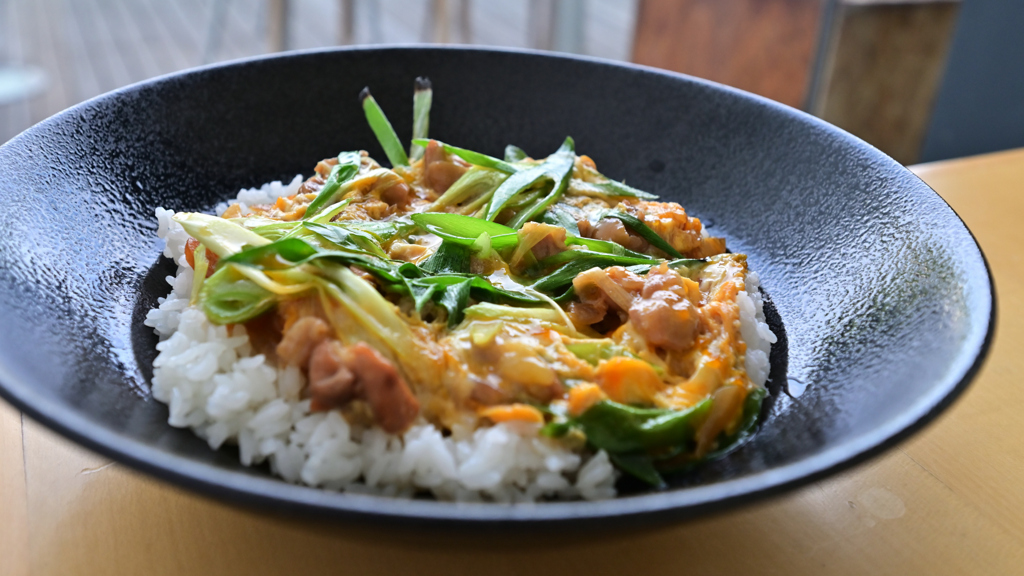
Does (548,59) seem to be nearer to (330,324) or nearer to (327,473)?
(330,324)

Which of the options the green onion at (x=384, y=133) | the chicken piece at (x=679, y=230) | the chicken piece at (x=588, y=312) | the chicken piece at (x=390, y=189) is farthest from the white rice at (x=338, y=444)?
the green onion at (x=384, y=133)

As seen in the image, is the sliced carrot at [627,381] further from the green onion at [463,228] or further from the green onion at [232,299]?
the green onion at [232,299]

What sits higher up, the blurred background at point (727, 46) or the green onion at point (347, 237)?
the green onion at point (347, 237)

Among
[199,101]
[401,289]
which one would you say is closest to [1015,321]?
[401,289]

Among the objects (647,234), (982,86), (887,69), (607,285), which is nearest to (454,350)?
(607,285)

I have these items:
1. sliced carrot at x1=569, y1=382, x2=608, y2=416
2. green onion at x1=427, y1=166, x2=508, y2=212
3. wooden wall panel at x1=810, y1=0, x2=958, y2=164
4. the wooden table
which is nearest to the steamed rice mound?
sliced carrot at x1=569, y1=382, x2=608, y2=416

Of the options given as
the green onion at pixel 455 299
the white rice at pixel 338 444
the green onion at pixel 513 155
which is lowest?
the white rice at pixel 338 444

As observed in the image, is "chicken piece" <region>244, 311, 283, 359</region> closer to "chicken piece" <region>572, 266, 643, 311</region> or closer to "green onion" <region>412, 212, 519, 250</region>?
"green onion" <region>412, 212, 519, 250</region>

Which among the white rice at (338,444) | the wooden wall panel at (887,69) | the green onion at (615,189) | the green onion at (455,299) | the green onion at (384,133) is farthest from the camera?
the wooden wall panel at (887,69)
